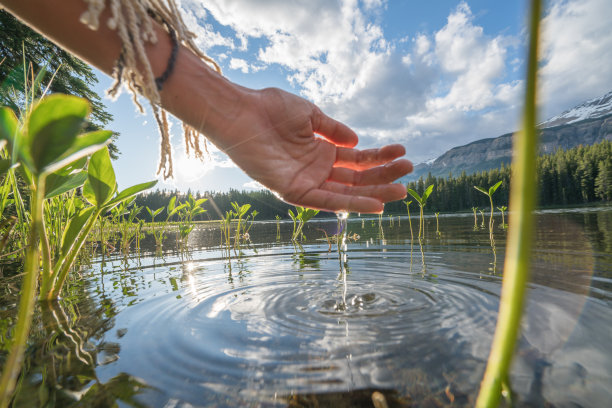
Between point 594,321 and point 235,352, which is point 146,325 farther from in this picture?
point 594,321

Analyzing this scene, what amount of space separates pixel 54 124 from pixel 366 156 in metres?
1.80

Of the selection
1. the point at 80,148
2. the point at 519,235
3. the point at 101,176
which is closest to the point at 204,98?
the point at 101,176

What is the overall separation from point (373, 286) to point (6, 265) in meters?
4.23

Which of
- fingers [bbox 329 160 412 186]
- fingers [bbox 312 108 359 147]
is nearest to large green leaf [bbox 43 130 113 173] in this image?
fingers [bbox 312 108 359 147]

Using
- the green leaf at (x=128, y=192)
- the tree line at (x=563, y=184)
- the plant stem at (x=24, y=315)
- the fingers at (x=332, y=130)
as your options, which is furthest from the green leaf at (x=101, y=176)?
the tree line at (x=563, y=184)

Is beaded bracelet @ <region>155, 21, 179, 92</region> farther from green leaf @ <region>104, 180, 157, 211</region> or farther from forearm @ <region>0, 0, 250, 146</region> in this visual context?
green leaf @ <region>104, 180, 157, 211</region>

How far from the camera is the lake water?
104 centimetres

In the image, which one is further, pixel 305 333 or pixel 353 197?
pixel 353 197

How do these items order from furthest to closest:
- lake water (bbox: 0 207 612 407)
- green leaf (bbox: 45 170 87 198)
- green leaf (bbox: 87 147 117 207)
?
green leaf (bbox: 87 147 117 207) → green leaf (bbox: 45 170 87 198) → lake water (bbox: 0 207 612 407)

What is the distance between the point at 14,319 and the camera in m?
1.71

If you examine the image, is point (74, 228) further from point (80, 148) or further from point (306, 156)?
point (306, 156)

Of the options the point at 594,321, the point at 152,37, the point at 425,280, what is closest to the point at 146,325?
the point at 152,37

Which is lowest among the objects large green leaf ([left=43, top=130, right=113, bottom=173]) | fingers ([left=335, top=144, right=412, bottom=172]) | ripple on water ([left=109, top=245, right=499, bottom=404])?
ripple on water ([left=109, top=245, right=499, bottom=404])

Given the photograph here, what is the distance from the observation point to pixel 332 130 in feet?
6.98
